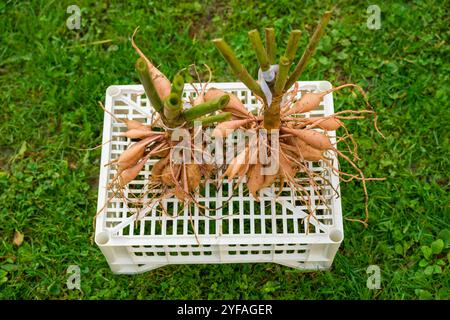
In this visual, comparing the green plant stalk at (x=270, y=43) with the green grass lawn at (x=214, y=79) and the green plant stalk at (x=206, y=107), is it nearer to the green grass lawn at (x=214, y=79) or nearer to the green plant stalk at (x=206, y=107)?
the green plant stalk at (x=206, y=107)

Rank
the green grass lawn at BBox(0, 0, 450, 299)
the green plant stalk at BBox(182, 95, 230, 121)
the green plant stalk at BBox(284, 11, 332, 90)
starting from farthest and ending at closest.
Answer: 1. the green grass lawn at BBox(0, 0, 450, 299)
2. the green plant stalk at BBox(182, 95, 230, 121)
3. the green plant stalk at BBox(284, 11, 332, 90)

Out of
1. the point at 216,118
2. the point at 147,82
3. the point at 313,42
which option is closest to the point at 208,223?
the point at 216,118

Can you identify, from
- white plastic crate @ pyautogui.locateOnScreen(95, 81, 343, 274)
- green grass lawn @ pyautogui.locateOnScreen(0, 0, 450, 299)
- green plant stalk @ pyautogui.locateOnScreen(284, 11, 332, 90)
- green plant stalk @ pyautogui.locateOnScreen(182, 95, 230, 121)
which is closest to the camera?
green plant stalk @ pyautogui.locateOnScreen(284, 11, 332, 90)

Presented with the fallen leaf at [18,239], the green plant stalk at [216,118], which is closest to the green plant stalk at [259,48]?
the green plant stalk at [216,118]

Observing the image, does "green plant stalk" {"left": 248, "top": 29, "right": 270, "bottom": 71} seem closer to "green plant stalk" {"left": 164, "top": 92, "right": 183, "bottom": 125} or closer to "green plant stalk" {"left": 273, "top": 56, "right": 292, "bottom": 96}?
"green plant stalk" {"left": 273, "top": 56, "right": 292, "bottom": 96}

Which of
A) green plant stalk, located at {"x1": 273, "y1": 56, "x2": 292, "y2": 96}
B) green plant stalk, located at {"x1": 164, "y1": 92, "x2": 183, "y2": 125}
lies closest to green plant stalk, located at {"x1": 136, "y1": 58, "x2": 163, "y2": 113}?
green plant stalk, located at {"x1": 164, "y1": 92, "x2": 183, "y2": 125}

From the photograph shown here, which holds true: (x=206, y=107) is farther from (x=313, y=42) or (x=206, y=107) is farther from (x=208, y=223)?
(x=208, y=223)

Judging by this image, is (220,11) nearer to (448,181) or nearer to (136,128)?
(136,128)
